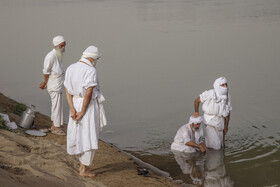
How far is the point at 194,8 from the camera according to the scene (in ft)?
97.0

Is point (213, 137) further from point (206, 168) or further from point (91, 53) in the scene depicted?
point (91, 53)

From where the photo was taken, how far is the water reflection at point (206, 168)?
8.59m

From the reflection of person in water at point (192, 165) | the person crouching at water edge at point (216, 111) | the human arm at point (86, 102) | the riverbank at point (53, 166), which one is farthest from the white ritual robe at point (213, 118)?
the human arm at point (86, 102)

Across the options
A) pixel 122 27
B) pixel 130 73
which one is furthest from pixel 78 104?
pixel 122 27

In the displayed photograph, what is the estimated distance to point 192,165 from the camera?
367 inches

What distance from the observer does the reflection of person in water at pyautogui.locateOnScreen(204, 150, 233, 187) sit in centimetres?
854

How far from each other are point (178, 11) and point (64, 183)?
23075mm

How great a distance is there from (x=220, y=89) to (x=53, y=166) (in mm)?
3513

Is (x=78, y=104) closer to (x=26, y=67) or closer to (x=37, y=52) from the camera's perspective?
(x=26, y=67)

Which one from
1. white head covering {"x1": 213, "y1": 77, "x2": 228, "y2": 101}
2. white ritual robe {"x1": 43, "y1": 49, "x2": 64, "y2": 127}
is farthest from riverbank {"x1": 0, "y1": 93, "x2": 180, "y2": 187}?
white head covering {"x1": 213, "y1": 77, "x2": 228, "y2": 101}

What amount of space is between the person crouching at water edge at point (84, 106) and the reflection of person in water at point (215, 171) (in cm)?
233

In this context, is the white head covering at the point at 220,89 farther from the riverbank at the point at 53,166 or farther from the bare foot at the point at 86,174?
the bare foot at the point at 86,174

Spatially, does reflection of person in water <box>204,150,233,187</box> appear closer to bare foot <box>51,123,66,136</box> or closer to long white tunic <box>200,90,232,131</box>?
long white tunic <box>200,90,232,131</box>

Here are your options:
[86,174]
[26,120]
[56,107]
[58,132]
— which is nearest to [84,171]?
[86,174]
